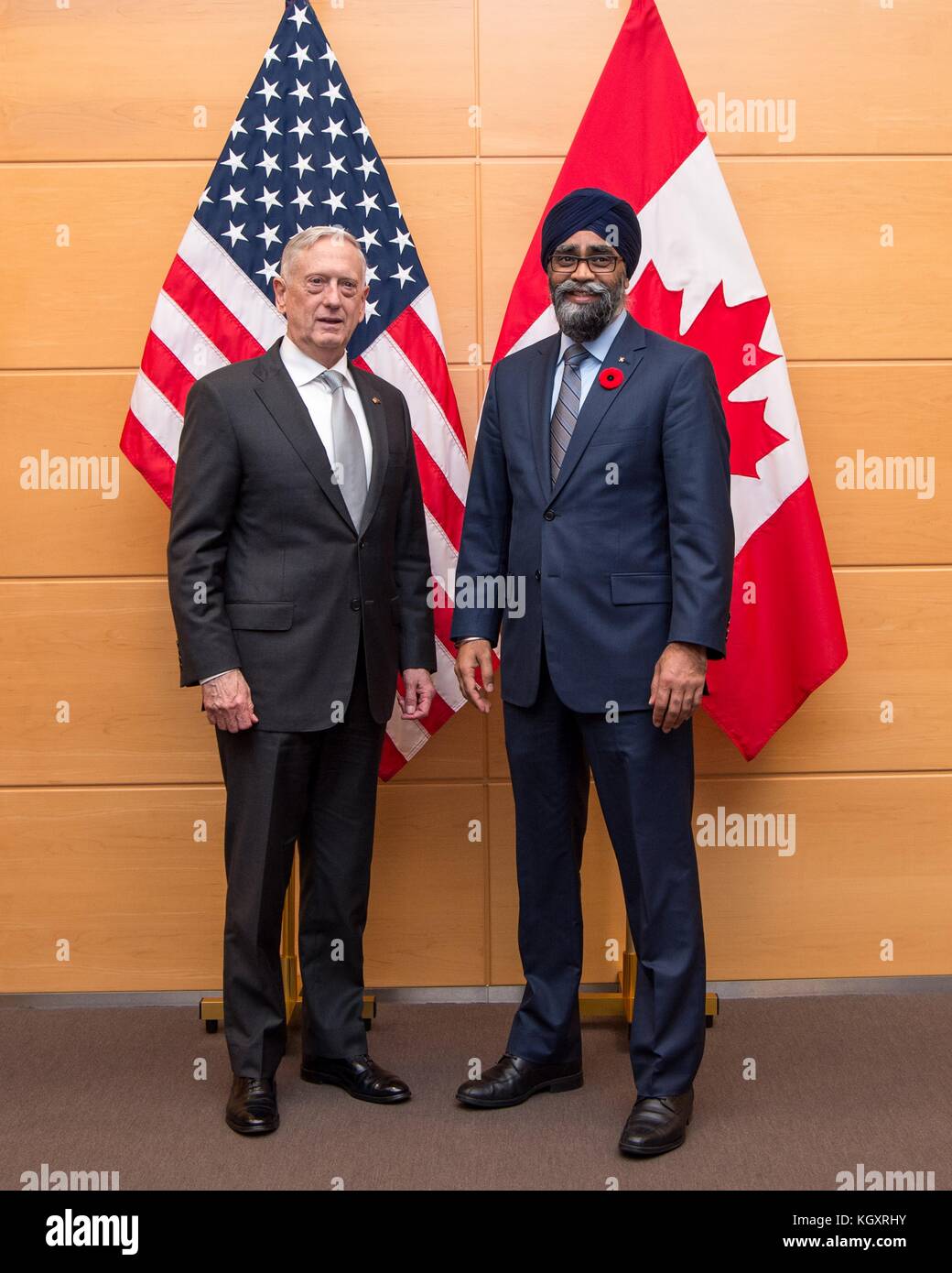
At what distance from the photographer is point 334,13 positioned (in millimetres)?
2906

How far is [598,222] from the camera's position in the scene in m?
2.27

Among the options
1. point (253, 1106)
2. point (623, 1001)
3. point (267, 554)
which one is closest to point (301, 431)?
point (267, 554)

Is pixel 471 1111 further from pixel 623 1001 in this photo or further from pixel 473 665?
pixel 473 665

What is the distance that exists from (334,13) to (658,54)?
0.85 m

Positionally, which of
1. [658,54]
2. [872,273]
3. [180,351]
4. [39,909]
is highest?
[658,54]

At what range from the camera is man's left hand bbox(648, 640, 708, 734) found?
2141 millimetres

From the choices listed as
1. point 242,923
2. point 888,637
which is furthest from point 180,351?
point 888,637

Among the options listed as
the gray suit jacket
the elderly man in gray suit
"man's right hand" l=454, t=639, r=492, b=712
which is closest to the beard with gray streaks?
the elderly man in gray suit

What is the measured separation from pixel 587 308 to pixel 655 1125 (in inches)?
64.0

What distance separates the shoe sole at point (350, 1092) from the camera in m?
2.40

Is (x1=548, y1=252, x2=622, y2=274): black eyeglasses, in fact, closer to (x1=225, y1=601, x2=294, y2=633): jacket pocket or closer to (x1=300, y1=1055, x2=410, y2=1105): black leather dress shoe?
(x1=225, y1=601, x2=294, y2=633): jacket pocket

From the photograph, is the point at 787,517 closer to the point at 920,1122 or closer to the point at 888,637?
the point at 888,637

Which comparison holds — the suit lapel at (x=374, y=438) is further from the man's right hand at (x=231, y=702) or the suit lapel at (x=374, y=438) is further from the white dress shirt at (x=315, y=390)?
the man's right hand at (x=231, y=702)

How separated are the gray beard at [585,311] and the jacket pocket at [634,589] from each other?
513 millimetres
